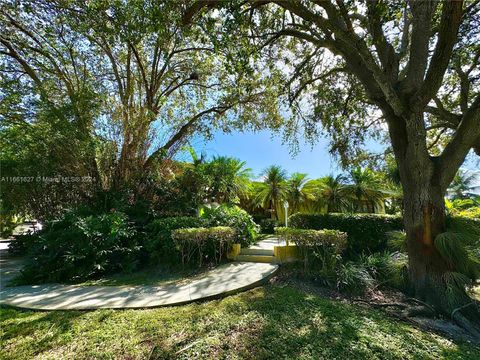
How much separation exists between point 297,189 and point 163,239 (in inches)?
488

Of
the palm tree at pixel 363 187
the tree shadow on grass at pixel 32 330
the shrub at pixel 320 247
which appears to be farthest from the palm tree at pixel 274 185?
the tree shadow on grass at pixel 32 330

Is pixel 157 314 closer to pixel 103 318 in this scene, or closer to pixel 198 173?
pixel 103 318

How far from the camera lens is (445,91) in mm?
8727

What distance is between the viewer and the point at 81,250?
590cm

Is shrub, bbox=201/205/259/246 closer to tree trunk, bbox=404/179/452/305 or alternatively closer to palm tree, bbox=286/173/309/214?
tree trunk, bbox=404/179/452/305

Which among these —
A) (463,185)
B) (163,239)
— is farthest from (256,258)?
(463,185)

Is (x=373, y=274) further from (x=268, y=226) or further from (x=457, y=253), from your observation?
(x=268, y=226)

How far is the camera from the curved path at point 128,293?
13.8 ft

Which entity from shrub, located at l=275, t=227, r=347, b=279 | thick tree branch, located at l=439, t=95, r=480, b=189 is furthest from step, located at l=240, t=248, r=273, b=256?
thick tree branch, located at l=439, t=95, r=480, b=189

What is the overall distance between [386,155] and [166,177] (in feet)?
27.6

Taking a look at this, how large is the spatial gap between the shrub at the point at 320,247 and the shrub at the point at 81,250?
392cm

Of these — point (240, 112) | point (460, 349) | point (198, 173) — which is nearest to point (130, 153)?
point (198, 173)

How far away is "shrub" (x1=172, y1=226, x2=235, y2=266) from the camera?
612 cm

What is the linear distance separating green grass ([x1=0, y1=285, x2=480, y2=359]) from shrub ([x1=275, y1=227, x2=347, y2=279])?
145cm
